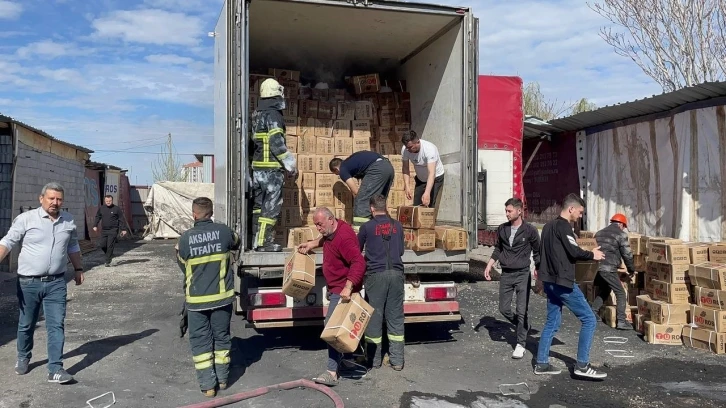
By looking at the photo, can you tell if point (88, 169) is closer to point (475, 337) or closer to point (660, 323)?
point (475, 337)

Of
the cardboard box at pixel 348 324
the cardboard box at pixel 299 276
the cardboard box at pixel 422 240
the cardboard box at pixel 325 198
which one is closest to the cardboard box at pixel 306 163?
the cardboard box at pixel 325 198

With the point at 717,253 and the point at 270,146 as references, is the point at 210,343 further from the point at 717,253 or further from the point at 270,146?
the point at 717,253

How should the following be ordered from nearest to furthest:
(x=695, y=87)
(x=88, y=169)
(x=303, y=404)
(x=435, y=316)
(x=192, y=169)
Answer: (x=303, y=404), (x=435, y=316), (x=695, y=87), (x=88, y=169), (x=192, y=169)

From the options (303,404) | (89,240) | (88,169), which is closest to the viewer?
(303,404)

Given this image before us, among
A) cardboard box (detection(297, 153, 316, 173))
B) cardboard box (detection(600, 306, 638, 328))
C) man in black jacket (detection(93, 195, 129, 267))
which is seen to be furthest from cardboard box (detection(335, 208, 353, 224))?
man in black jacket (detection(93, 195, 129, 267))

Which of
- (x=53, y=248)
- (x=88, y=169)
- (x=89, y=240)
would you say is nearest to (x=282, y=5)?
(x=53, y=248)

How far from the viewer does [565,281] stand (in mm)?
5312

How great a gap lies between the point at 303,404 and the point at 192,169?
4186cm

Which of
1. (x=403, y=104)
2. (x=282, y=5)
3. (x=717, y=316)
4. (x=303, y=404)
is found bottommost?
(x=303, y=404)

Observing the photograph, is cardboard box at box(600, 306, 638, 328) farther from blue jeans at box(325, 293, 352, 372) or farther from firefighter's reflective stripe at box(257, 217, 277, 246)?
firefighter's reflective stripe at box(257, 217, 277, 246)

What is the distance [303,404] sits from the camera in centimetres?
471

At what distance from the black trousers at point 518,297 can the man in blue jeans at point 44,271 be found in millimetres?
4375

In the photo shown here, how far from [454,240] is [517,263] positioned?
2.62ft

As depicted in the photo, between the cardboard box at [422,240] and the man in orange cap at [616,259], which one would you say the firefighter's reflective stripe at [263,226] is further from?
the man in orange cap at [616,259]
